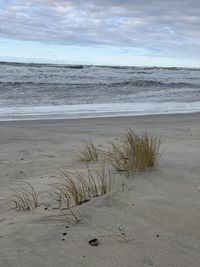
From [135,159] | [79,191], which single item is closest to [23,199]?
[79,191]

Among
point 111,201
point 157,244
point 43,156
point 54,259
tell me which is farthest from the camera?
point 43,156

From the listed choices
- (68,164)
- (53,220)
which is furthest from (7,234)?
(68,164)

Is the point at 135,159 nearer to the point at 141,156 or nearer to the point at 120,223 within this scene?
the point at 141,156

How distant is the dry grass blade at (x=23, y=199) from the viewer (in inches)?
147

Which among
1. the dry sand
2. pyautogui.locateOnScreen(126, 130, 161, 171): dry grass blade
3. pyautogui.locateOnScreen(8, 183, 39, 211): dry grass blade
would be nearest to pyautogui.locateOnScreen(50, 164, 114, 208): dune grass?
the dry sand

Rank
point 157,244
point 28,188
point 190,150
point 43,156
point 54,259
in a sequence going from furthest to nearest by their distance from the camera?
point 43,156, point 190,150, point 28,188, point 157,244, point 54,259

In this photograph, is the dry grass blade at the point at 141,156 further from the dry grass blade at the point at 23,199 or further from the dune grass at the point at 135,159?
the dry grass blade at the point at 23,199

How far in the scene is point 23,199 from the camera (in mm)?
4016

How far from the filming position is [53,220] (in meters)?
3.34

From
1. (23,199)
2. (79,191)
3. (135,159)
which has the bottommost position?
(23,199)

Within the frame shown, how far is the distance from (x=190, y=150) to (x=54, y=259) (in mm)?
3630

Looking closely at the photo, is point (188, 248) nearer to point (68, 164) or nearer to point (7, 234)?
point (7, 234)

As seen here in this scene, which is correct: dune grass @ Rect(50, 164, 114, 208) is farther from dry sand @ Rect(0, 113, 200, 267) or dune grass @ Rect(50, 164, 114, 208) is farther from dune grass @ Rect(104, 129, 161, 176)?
dune grass @ Rect(104, 129, 161, 176)

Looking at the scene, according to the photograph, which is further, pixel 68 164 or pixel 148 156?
pixel 68 164
